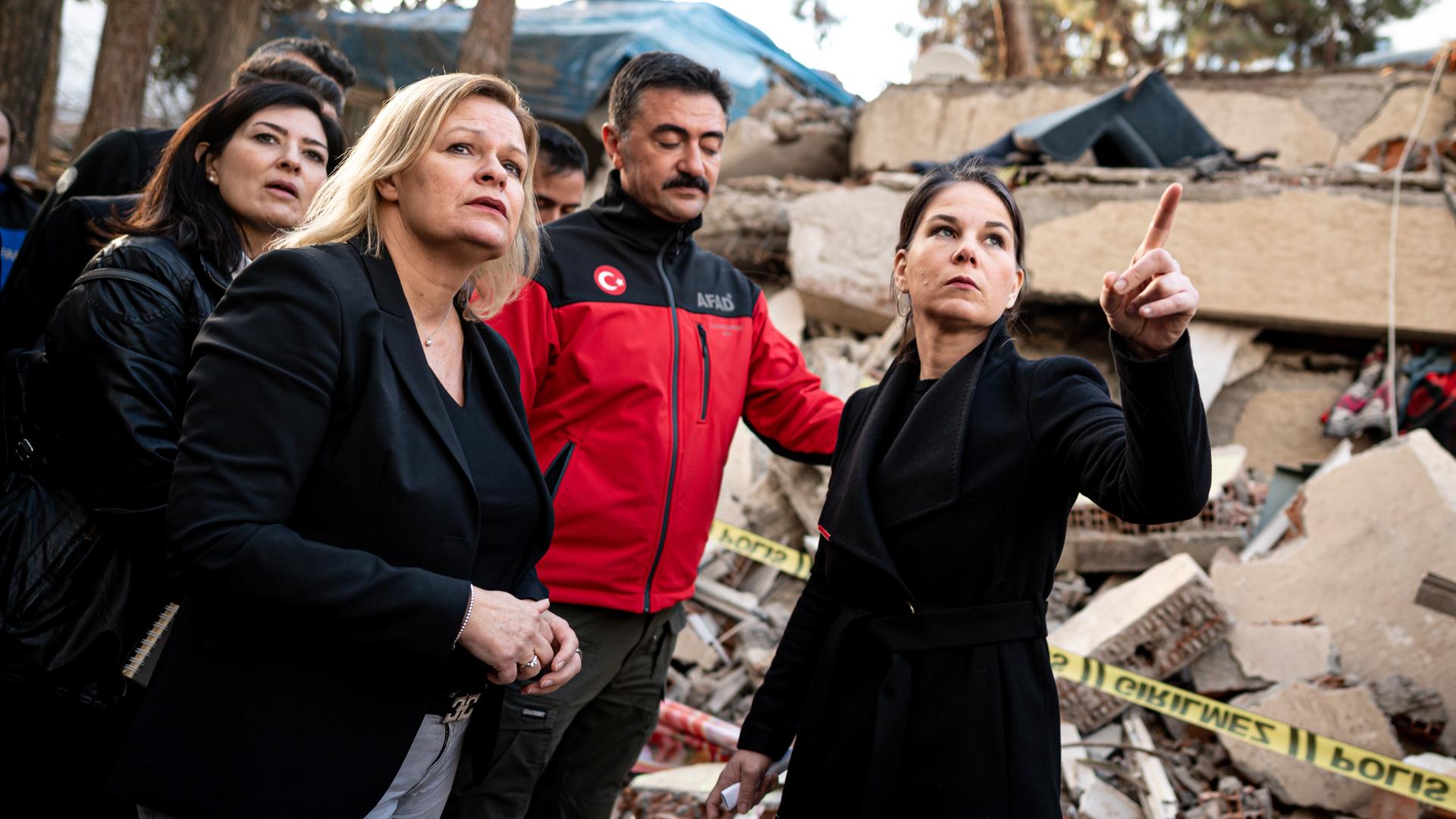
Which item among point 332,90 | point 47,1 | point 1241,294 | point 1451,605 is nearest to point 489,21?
point 47,1

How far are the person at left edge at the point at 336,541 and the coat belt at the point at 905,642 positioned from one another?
1.93 ft

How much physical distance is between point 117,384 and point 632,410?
3.82 feet

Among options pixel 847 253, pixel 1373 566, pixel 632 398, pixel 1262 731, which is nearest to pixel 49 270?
pixel 632 398

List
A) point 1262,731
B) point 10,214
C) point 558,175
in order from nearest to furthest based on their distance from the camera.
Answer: point 1262,731
point 558,175
point 10,214

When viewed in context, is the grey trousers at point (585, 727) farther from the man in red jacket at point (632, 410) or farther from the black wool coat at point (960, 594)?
the black wool coat at point (960, 594)

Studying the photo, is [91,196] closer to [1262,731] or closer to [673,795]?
[673,795]

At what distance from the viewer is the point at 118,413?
76.2 inches

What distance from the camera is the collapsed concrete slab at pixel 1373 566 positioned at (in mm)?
3857

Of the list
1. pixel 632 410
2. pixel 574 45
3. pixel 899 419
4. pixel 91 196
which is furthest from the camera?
pixel 574 45

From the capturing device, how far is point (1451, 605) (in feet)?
12.3

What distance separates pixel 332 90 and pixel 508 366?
194cm

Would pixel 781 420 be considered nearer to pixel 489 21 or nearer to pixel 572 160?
pixel 572 160

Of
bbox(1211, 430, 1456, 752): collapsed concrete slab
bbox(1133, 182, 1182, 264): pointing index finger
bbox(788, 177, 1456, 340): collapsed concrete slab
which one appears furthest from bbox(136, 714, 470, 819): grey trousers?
bbox(788, 177, 1456, 340): collapsed concrete slab

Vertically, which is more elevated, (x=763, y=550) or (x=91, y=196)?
(x=91, y=196)
